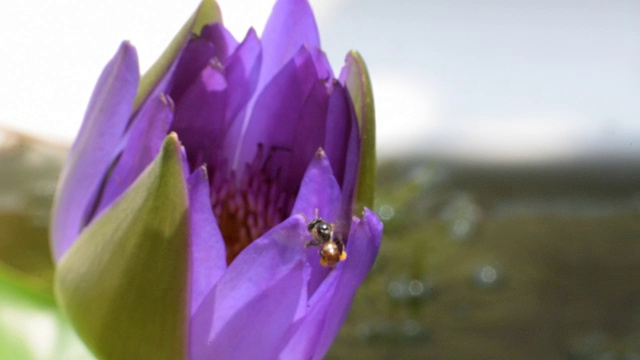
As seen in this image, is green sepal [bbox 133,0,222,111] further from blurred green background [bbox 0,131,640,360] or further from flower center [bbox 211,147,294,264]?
blurred green background [bbox 0,131,640,360]

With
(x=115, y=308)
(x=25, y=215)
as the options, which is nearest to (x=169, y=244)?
(x=115, y=308)

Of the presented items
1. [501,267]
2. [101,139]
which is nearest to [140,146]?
[101,139]

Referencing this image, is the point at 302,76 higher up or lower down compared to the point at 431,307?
higher up

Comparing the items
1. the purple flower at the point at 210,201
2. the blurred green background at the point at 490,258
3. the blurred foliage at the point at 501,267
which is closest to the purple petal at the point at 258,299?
the purple flower at the point at 210,201

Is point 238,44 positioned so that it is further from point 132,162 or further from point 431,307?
point 431,307

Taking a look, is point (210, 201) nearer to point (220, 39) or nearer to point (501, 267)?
point (220, 39)

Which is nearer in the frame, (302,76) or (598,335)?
(302,76)

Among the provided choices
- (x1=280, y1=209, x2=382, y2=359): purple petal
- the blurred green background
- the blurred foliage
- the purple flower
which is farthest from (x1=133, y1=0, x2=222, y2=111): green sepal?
the blurred foliage
